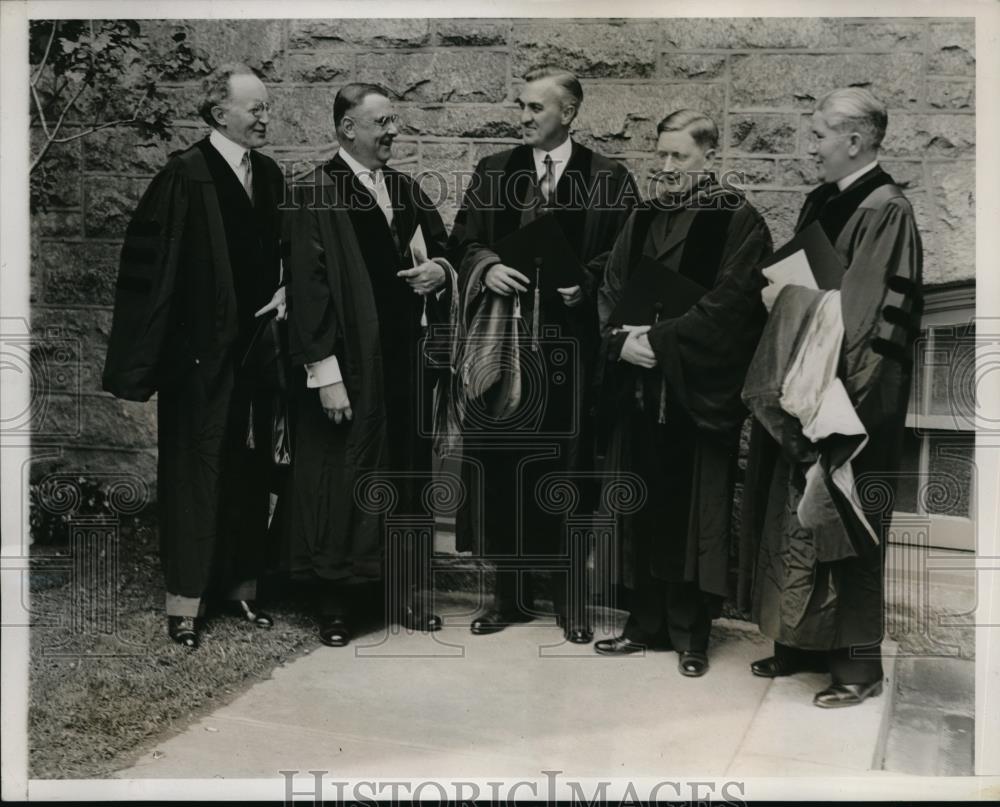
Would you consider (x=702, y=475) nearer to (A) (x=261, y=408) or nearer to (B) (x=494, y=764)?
(B) (x=494, y=764)

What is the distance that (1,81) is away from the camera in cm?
460

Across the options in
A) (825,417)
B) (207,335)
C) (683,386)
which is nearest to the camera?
(825,417)

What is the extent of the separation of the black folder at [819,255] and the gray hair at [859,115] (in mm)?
392

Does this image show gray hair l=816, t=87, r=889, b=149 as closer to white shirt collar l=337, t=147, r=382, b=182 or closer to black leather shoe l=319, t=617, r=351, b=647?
Answer: white shirt collar l=337, t=147, r=382, b=182

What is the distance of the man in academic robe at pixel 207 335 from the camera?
179 inches

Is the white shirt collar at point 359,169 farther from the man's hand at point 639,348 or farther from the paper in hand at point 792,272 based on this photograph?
the paper in hand at point 792,272

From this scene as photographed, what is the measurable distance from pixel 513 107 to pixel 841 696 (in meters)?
2.63

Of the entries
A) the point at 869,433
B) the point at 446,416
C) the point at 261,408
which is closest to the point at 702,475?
the point at 869,433

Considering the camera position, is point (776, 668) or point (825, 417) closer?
point (825, 417)

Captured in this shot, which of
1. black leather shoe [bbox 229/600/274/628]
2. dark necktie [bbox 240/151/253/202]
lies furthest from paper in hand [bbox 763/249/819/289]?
black leather shoe [bbox 229/600/274/628]

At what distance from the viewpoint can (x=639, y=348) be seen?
4.46 m

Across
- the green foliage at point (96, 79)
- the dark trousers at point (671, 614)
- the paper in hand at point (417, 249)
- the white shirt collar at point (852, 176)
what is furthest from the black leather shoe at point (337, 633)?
the white shirt collar at point (852, 176)

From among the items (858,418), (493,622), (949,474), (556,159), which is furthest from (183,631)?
(949,474)

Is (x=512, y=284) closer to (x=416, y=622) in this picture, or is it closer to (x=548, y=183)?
(x=548, y=183)
